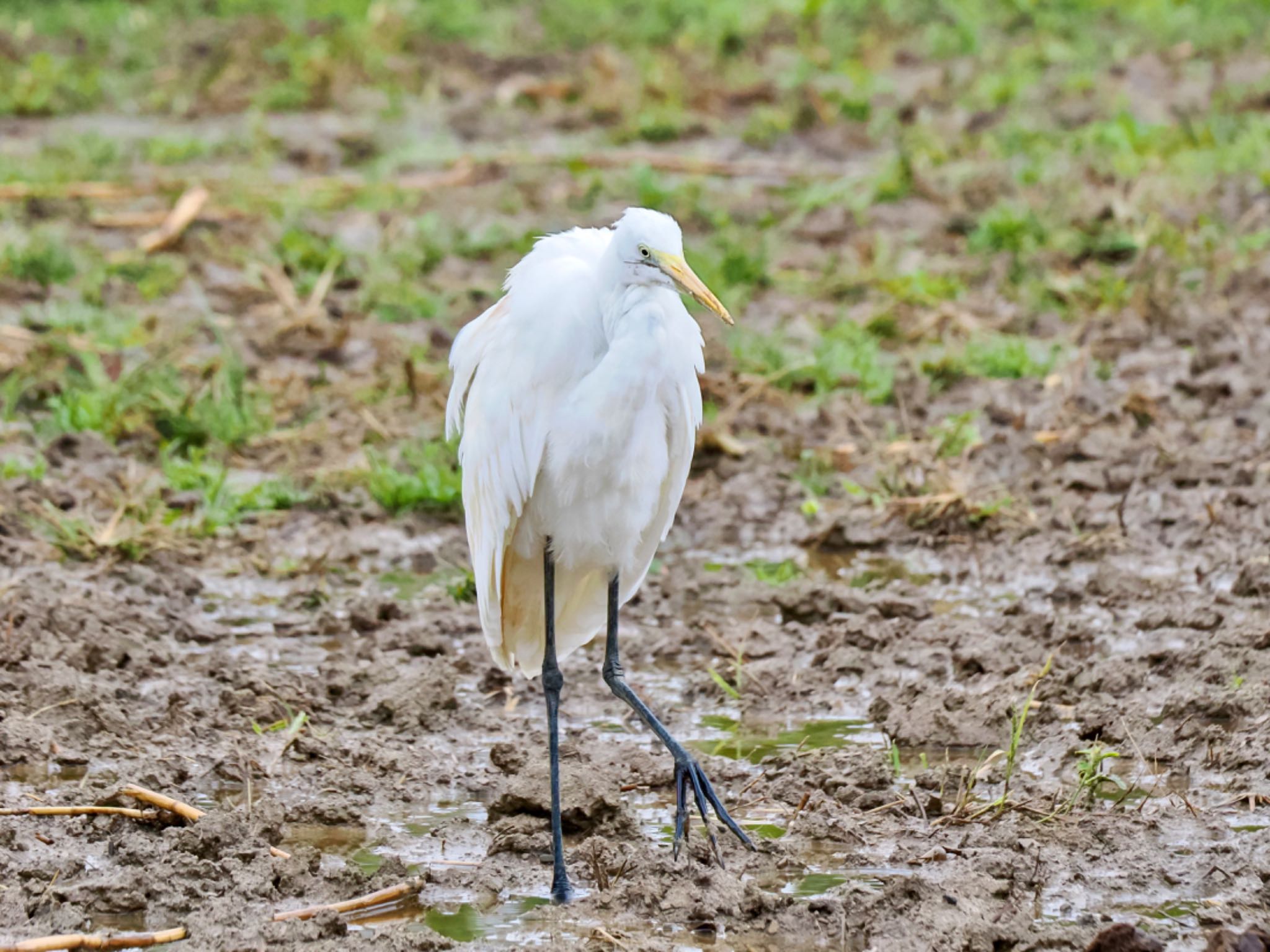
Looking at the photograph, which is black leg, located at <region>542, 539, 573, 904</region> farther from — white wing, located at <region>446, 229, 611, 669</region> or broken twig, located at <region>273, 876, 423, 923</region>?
broken twig, located at <region>273, 876, 423, 923</region>

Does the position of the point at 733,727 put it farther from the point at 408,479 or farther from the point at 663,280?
the point at 408,479

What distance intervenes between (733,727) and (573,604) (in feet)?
2.22

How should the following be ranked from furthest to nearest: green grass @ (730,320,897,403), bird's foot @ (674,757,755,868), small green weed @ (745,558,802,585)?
1. green grass @ (730,320,897,403)
2. small green weed @ (745,558,802,585)
3. bird's foot @ (674,757,755,868)

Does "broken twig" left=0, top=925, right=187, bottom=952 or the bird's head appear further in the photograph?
the bird's head

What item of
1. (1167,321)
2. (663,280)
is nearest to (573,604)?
(663,280)

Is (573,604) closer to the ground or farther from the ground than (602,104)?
closer to the ground

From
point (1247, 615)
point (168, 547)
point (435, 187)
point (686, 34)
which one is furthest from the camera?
point (686, 34)

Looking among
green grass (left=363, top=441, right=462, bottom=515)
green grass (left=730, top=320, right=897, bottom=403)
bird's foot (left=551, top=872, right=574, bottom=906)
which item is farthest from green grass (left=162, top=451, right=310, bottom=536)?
bird's foot (left=551, top=872, right=574, bottom=906)

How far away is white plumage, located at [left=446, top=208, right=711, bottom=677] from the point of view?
14.0 feet

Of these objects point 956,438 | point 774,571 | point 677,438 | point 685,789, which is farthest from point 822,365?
point 685,789

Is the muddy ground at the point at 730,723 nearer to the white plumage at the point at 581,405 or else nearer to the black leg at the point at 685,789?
the black leg at the point at 685,789

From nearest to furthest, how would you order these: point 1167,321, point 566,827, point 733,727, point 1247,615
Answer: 1. point 566,827
2. point 733,727
3. point 1247,615
4. point 1167,321

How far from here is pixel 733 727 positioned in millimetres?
5344

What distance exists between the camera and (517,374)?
4488 millimetres
